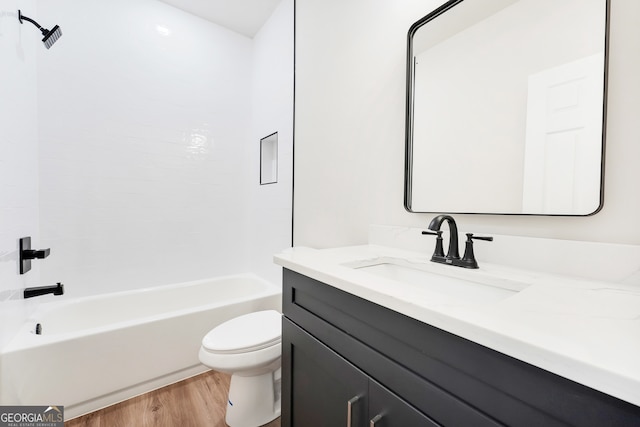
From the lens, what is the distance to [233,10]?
2.28 metres

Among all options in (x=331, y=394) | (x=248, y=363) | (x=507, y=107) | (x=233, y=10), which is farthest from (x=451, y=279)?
(x=233, y=10)

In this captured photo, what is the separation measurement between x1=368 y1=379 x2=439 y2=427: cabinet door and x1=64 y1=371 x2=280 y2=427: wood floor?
41.9 inches

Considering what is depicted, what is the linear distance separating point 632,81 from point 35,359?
8.23 feet

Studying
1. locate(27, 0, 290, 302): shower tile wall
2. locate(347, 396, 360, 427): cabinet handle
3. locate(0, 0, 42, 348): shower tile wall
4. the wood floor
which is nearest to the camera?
locate(347, 396, 360, 427): cabinet handle

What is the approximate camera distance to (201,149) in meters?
2.46

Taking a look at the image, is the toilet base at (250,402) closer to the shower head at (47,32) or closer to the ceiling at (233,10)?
the shower head at (47,32)

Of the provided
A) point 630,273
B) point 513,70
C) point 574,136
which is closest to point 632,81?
point 574,136

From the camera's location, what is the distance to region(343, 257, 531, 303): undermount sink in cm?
78

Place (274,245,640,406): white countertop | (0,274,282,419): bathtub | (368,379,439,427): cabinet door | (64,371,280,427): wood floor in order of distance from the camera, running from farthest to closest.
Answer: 1. (64,371,280,427): wood floor
2. (0,274,282,419): bathtub
3. (368,379,439,427): cabinet door
4. (274,245,640,406): white countertop

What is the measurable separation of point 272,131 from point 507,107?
178cm

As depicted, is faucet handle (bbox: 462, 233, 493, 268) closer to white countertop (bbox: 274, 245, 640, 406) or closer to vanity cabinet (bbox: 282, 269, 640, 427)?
white countertop (bbox: 274, 245, 640, 406)

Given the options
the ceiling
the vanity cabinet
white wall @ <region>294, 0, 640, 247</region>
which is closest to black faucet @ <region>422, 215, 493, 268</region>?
white wall @ <region>294, 0, 640, 247</region>

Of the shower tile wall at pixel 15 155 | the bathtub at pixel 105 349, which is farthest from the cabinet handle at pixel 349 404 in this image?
the shower tile wall at pixel 15 155

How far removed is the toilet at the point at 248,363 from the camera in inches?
50.7
